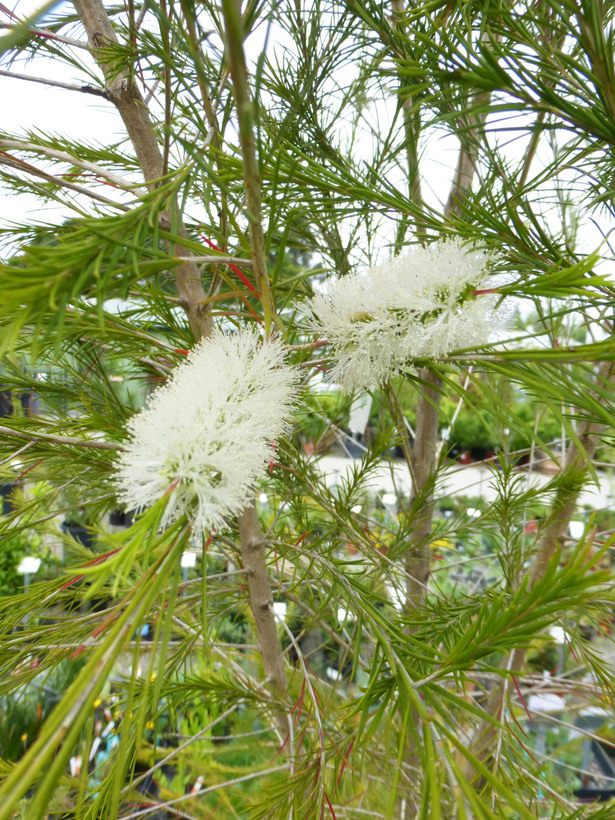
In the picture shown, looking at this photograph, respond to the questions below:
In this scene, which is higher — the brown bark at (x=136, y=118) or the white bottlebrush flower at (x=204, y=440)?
the brown bark at (x=136, y=118)

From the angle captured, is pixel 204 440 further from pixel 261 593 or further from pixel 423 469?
pixel 423 469

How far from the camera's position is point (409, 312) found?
279 millimetres

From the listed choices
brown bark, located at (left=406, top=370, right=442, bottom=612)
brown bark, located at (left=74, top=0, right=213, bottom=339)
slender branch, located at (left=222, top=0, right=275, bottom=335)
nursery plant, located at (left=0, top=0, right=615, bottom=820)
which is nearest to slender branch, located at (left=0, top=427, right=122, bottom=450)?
nursery plant, located at (left=0, top=0, right=615, bottom=820)

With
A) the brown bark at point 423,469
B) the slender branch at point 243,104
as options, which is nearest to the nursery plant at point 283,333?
the slender branch at point 243,104

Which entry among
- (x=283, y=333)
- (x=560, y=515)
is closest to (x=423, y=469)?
(x=560, y=515)

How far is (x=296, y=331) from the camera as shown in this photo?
43cm

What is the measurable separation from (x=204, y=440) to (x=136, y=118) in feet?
1.00

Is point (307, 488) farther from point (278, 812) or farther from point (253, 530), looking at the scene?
point (278, 812)

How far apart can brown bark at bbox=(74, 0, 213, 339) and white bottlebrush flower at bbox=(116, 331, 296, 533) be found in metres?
0.12

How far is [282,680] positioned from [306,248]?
0.48 metres

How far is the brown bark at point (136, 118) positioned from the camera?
374mm

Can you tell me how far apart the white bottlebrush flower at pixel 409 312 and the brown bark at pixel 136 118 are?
5.0 inches

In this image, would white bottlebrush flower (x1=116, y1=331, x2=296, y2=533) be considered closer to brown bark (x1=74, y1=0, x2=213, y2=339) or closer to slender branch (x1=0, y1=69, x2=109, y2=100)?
brown bark (x1=74, y1=0, x2=213, y2=339)

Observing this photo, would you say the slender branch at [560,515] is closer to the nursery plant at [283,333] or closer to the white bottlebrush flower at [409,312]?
the nursery plant at [283,333]
